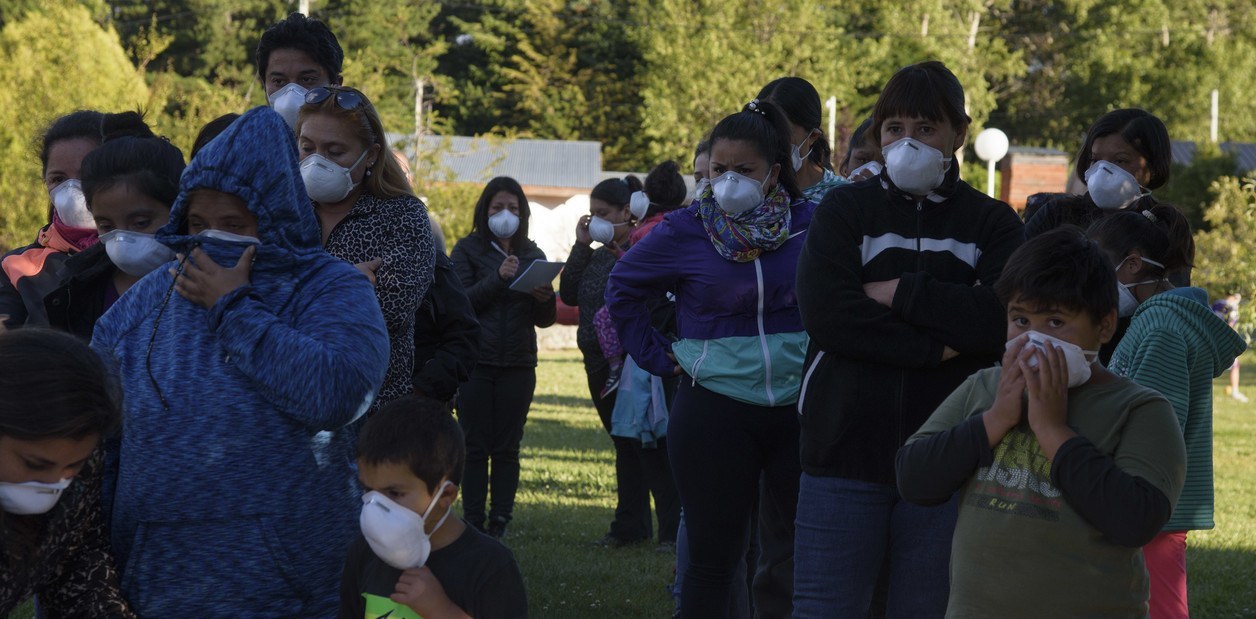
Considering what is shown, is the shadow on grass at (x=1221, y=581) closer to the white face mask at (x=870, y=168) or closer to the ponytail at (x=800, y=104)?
the white face mask at (x=870, y=168)

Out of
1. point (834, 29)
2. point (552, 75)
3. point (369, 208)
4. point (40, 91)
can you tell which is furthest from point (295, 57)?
point (552, 75)

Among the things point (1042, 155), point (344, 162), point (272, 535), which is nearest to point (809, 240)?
point (344, 162)

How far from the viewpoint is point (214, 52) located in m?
53.4

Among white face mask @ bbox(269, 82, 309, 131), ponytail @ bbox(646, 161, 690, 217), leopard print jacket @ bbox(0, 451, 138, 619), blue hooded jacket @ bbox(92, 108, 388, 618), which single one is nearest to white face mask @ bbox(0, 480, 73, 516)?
leopard print jacket @ bbox(0, 451, 138, 619)

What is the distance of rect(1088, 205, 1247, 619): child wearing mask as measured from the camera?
14.2 ft

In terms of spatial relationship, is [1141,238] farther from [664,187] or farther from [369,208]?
[664,187]

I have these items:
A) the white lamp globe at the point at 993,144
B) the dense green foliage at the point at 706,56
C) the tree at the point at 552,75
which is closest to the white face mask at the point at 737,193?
the white lamp globe at the point at 993,144

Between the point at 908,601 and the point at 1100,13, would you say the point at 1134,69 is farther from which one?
the point at 908,601

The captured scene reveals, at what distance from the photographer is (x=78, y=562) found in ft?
9.86

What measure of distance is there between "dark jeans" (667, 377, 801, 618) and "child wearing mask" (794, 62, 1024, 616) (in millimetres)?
682

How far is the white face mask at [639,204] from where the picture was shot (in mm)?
8984

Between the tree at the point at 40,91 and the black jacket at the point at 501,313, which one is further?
the tree at the point at 40,91

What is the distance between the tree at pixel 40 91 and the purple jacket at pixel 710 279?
18.5 metres

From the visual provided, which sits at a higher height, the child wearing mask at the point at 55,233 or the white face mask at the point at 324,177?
the white face mask at the point at 324,177
